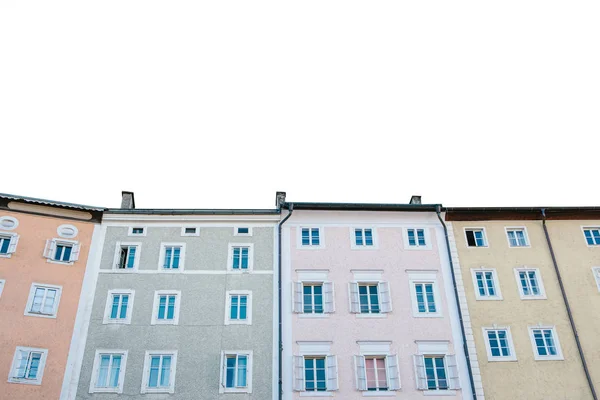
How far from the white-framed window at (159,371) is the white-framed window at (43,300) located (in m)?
5.60

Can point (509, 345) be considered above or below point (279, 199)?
below

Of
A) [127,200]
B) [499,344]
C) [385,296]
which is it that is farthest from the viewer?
[127,200]

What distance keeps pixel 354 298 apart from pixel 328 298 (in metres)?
1.43

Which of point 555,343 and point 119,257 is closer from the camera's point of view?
point 555,343

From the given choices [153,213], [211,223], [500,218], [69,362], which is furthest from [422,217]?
[69,362]

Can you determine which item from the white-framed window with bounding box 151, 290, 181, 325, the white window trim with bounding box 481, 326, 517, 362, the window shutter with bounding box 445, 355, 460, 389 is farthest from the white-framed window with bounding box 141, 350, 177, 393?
the white window trim with bounding box 481, 326, 517, 362

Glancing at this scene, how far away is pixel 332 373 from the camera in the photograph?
92.7 feet

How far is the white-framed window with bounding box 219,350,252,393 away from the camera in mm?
27609

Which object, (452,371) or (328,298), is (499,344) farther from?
(328,298)

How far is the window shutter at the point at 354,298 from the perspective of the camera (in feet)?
98.9

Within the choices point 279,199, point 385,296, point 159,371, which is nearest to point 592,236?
point 385,296

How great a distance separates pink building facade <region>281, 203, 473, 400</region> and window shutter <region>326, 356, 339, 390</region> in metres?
0.05

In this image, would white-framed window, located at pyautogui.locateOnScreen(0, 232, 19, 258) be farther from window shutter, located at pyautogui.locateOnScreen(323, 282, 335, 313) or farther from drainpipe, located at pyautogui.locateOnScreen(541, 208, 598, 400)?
drainpipe, located at pyautogui.locateOnScreen(541, 208, 598, 400)

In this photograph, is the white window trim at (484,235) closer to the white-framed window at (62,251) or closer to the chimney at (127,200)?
the chimney at (127,200)
